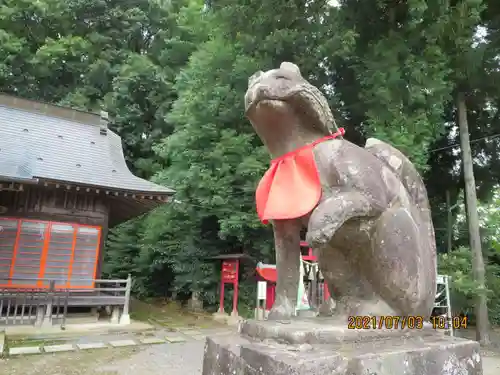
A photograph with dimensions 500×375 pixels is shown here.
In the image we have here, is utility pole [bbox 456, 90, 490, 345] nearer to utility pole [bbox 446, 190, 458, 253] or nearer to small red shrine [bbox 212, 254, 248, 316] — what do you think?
utility pole [bbox 446, 190, 458, 253]

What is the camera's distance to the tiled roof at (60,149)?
805cm

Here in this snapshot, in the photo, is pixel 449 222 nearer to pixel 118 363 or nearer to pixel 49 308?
pixel 118 363

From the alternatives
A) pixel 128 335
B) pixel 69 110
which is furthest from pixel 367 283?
pixel 69 110

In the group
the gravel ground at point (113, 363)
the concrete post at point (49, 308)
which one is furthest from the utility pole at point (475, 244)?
the concrete post at point (49, 308)

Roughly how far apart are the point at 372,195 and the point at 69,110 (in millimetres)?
11399

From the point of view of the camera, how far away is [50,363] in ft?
17.0

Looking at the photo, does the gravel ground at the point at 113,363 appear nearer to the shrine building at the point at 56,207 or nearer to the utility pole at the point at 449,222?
the shrine building at the point at 56,207

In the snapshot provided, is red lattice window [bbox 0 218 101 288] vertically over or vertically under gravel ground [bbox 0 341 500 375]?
over

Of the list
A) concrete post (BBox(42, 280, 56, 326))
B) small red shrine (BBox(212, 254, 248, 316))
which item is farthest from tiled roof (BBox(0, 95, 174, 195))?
small red shrine (BBox(212, 254, 248, 316))

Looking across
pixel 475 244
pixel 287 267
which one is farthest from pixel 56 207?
pixel 475 244

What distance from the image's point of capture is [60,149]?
31.5 ft

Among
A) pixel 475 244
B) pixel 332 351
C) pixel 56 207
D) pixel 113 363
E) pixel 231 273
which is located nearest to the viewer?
pixel 332 351

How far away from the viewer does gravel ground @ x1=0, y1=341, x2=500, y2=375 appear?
15.9 feet

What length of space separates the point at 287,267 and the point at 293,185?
1.44 feet
